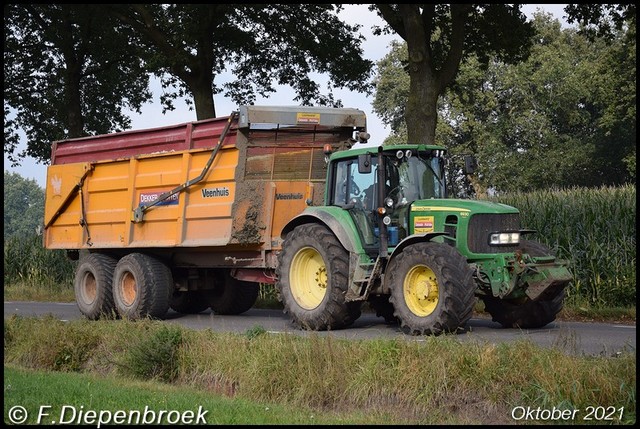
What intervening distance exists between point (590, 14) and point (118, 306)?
12149 mm

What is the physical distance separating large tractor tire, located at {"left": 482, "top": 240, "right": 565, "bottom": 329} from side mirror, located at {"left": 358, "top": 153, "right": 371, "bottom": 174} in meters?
2.48

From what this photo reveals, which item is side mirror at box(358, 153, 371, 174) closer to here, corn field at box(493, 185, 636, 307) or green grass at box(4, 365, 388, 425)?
green grass at box(4, 365, 388, 425)

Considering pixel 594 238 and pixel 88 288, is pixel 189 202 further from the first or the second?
pixel 594 238

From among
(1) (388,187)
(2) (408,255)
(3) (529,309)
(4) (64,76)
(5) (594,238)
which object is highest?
(4) (64,76)

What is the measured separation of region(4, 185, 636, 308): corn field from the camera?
18.1 metres

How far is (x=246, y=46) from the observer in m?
31.1

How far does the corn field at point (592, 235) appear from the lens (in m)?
18.1

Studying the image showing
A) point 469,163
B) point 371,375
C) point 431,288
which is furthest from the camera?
point 469,163

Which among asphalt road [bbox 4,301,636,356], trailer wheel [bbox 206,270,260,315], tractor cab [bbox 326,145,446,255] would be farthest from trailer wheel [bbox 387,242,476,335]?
trailer wheel [bbox 206,270,260,315]

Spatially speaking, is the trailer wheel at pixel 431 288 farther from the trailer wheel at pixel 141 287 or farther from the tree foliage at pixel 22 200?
the tree foliage at pixel 22 200

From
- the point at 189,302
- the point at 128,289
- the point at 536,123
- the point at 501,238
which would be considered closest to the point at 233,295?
the point at 189,302

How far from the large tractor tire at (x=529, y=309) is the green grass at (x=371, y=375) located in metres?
4.01

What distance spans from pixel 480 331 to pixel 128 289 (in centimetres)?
710

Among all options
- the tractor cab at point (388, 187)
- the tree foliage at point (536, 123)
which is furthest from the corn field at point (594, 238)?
the tree foliage at point (536, 123)
